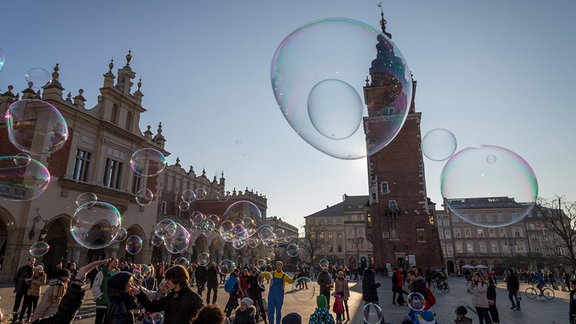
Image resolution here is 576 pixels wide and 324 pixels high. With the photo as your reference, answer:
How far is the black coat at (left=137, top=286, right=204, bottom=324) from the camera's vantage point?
3645 mm

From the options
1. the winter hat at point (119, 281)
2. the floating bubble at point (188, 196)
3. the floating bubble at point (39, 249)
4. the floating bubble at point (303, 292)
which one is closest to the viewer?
the winter hat at point (119, 281)

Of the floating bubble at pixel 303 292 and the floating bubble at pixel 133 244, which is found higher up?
the floating bubble at pixel 133 244

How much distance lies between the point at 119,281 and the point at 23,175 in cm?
1025

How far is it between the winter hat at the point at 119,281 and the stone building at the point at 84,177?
19.6 metres

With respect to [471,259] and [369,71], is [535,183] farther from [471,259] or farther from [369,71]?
[471,259]

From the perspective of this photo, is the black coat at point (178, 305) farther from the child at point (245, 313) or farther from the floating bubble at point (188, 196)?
the floating bubble at point (188, 196)

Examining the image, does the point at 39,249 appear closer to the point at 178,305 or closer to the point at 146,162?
the point at 146,162

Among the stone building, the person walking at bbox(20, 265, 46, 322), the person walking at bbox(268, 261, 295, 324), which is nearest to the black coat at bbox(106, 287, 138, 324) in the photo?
the person walking at bbox(268, 261, 295, 324)

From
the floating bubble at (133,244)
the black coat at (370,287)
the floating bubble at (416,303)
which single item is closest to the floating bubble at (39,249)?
the floating bubble at (133,244)

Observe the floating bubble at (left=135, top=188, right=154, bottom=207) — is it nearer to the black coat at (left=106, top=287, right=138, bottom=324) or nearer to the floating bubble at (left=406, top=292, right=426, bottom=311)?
the floating bubble at (left=406, top=292, right=426, bottom=311)

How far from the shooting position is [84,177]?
2517 cm

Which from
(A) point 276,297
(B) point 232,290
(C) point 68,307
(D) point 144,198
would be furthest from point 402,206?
(C) point 68,307

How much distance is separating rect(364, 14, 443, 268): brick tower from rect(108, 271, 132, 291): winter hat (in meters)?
33.6

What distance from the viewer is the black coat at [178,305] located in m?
3.64
